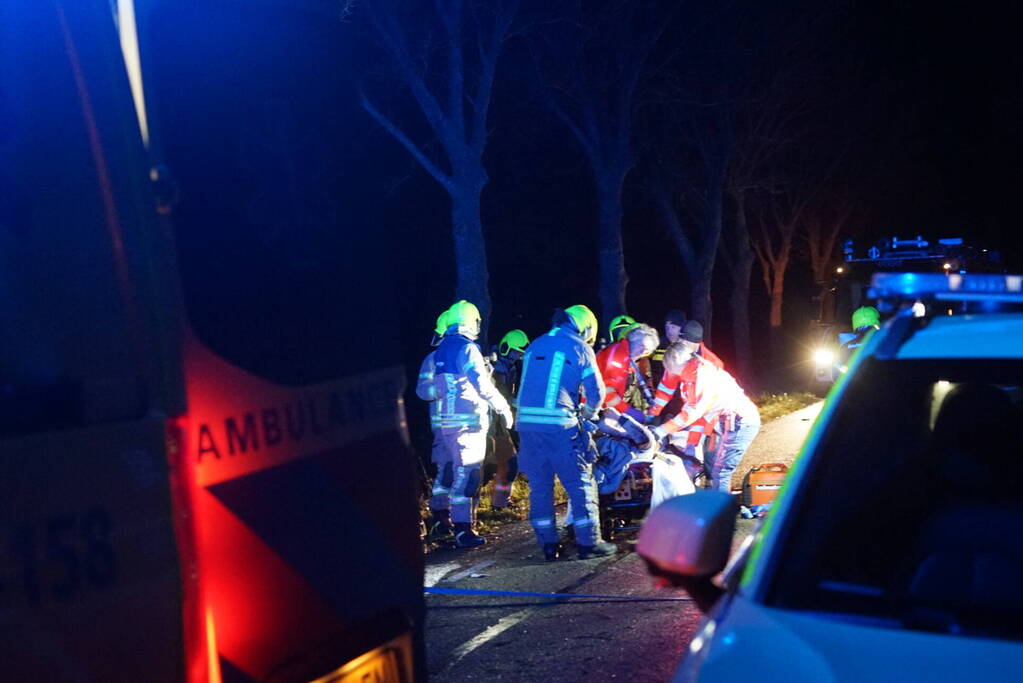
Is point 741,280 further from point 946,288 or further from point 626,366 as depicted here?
point 946,288

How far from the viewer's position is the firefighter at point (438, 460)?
9367 mm

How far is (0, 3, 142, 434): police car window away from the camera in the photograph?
2.60 meters

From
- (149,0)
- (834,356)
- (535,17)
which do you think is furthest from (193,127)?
(834,356)

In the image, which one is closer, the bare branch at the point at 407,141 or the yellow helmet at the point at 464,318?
the yellow helmet at the point at 464,318

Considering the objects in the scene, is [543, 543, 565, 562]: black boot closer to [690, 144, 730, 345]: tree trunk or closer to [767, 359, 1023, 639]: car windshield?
[767, 359, 1023, 639]: car windshield

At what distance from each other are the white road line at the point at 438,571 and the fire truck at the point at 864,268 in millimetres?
10314

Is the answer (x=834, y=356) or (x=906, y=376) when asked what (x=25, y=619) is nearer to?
(x=906, y=376)

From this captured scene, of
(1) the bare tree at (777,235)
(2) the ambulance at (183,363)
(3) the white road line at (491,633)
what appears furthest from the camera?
(1) the bare tree at (777,235)

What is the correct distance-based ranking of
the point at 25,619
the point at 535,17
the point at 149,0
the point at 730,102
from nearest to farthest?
the point at 25,619, the point at 149,0, the point at 535,17, the point at 730,102

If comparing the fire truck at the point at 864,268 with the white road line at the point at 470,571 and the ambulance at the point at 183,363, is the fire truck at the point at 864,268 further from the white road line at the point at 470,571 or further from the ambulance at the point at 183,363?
the ambulance at the point at 183,363

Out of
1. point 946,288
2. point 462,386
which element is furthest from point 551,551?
point 946,288

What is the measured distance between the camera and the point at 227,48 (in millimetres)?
3328

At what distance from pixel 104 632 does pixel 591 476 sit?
602 centimetres

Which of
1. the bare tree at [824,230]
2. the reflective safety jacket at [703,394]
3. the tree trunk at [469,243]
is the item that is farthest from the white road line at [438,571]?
the bare tree at [824,230]
